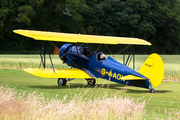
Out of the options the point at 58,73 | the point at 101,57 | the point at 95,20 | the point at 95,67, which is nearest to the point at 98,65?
the point at 95,67

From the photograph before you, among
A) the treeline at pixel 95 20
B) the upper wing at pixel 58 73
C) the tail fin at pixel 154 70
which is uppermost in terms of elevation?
the treeline at pixel 95 20

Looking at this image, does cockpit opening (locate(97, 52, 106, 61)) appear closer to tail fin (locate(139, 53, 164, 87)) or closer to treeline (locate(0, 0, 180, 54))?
tail fin (locate(139, 53, 164, 87))

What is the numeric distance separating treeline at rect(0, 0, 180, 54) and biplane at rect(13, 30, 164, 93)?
3389 cm

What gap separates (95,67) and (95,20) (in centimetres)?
5069

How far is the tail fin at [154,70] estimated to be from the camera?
10.9 metres

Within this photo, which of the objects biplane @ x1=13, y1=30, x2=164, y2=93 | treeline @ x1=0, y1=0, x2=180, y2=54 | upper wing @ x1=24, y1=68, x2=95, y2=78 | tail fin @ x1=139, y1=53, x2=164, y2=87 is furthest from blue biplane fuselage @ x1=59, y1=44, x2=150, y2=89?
treeline @ x1=0, y1=0, x2=180, y2=54

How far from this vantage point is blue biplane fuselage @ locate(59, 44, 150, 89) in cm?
1171

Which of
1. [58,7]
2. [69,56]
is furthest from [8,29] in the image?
[69,56]

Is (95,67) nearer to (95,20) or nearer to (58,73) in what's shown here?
(58,73)

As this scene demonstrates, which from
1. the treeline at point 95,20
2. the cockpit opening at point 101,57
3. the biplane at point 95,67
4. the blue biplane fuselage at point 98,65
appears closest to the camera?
the biplane at point 95,67

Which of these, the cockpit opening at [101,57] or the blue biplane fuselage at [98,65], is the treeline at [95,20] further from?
the cockpit opening at [101,57]

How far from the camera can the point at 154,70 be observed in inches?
432

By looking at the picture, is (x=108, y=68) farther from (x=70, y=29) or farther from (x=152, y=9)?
(x=152, y=9)

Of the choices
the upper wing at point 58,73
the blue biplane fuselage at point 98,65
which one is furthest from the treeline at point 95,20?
the upper wing at point 58,73
